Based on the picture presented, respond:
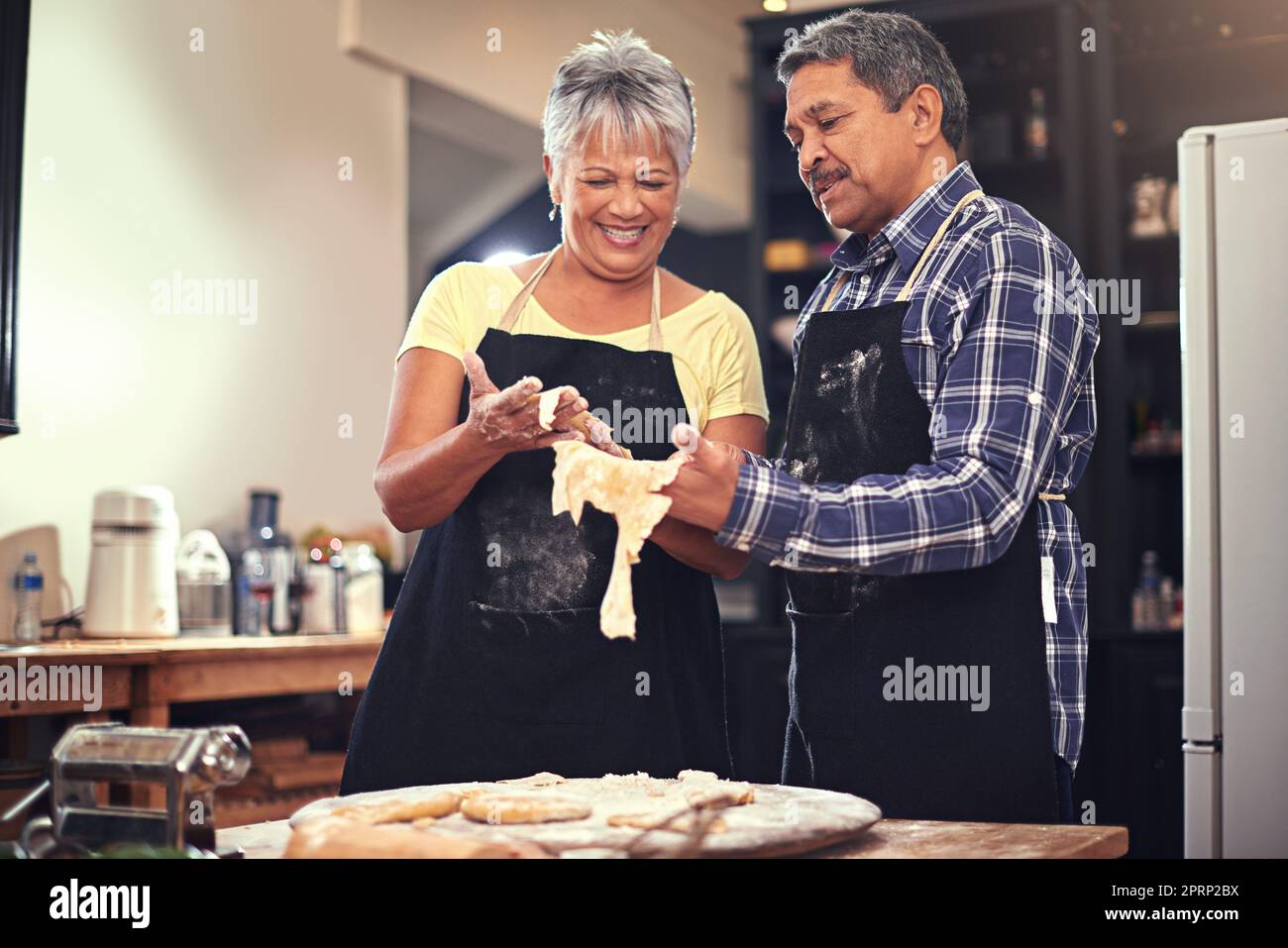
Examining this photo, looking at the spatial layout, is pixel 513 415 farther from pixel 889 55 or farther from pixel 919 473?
pixel 889 55

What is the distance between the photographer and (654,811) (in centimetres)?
125

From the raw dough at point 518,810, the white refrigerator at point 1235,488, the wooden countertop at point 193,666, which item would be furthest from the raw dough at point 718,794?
the wooden countertop at point 193,666

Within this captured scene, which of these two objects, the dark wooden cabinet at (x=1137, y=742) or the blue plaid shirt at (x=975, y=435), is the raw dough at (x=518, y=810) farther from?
the dark wooden cabinet at (x=1137, y=742)

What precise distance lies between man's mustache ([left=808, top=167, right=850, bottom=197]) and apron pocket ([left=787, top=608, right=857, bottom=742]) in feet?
1.95

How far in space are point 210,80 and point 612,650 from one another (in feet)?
9.90

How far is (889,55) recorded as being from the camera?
1.72m

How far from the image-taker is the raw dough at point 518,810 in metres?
1.25

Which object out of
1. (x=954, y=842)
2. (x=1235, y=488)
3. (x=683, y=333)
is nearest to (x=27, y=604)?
(x=683, y=333)

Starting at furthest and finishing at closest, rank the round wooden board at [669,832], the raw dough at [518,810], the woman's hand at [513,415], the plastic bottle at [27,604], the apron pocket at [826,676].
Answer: the plastic bottle at [27,604]
the apron pocket at [826,676]
the woman's hand at [513,415]
the raw dough at [518,810]
the round wooden board at [669,832]

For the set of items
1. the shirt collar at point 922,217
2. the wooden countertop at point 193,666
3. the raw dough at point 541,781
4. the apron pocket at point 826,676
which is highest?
the shirt collar at point 922,217

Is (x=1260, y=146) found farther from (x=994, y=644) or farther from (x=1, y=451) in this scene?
(x=1, y=451)

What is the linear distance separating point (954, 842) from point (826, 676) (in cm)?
43

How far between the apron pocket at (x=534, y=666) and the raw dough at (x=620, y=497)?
0.31 metres
